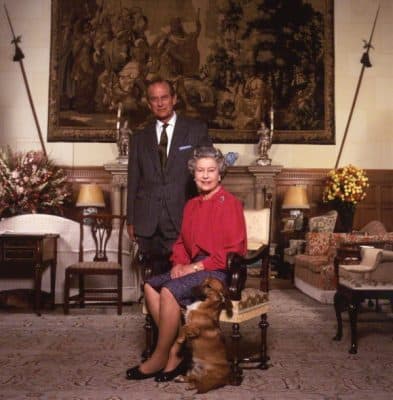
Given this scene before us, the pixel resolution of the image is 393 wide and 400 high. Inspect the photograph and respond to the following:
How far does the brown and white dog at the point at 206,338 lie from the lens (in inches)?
125

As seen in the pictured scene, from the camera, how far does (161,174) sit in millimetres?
4008

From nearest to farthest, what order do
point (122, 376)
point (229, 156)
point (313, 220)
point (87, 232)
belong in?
point (122, 376) → point (87, 232) → point (313, 220) → point (229, 156)

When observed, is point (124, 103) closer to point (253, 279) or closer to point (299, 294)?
point (253, 279)

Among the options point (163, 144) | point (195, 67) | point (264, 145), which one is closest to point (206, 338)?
point (163, 144)

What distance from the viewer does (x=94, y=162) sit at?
1052cm

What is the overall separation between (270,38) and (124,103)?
2827mm

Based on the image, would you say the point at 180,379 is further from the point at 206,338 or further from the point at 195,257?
the point at 195,257

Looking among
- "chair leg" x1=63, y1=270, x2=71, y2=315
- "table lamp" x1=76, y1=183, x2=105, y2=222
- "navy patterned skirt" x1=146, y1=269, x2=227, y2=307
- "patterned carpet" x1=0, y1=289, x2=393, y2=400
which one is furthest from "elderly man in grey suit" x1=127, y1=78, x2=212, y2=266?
"table lamp" x1=76, y1=183, x2=105, y2=222

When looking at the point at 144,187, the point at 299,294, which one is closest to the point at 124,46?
the point at 299,294

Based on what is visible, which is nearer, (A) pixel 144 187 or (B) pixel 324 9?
(A) pixel 144 187

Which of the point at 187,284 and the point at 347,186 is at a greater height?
the point at 347,186

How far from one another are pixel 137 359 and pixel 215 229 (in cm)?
115

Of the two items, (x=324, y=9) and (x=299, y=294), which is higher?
(x=324, y=9)

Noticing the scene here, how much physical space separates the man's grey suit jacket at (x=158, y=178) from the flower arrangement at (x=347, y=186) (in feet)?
21.0
